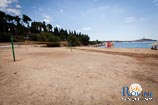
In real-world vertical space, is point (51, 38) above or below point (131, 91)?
above

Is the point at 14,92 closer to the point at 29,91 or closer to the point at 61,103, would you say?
the point at 29,91

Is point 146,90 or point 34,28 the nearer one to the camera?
point 146,90

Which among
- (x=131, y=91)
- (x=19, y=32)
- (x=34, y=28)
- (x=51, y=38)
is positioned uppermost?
(x=34, y=28)

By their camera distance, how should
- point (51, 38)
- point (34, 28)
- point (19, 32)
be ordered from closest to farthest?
point (51, 38) < point (19, 32) < point (34, 28)

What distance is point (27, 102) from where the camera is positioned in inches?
86.9

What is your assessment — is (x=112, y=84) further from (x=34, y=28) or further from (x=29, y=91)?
(x=34, y=28)

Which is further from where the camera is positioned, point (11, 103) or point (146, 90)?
point (146, 90)

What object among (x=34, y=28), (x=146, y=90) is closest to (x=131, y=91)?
(x=146, y=90)

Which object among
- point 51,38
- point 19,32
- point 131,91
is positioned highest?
point 19,32

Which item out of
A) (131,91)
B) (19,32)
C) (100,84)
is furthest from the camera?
(19,32)

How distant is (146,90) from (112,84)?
106cm

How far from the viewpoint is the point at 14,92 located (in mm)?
2629

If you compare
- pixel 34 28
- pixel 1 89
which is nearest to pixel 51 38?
pixel 1 89

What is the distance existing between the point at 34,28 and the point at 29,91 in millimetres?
76093
